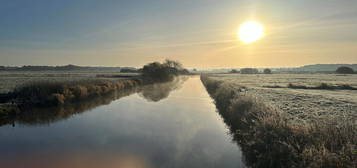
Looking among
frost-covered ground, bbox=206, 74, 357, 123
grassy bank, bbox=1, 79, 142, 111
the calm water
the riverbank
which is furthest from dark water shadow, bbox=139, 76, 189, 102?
frost-covered ground, bbox=206, 74, 357, 123

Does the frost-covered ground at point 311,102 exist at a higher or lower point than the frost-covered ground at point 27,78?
lower

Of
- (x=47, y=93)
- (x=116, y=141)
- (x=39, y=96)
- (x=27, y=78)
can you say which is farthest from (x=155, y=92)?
(x=27, y=78)

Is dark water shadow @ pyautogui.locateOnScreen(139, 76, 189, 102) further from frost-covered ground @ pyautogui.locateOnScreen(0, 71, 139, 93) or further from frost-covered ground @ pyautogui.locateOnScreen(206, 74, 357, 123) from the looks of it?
frost-covered ground @ pyautogui.locateOnScreen(0, 71, 139, 93)

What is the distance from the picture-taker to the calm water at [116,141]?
7.89m

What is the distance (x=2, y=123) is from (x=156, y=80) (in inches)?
1816

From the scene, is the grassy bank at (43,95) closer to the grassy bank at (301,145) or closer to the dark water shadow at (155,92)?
the dark water shadow at (155,92)

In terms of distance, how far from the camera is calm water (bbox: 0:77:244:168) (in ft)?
25.9

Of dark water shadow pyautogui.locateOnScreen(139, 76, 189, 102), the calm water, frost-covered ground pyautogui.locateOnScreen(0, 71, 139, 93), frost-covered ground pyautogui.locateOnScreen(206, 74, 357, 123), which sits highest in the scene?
frost-covered ground pyautogui.locateOnScreen(0, 71, 139, 93)

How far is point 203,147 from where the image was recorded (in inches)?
376

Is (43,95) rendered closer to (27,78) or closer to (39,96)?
(39,96)

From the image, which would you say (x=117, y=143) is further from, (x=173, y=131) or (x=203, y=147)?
(x=203, y=147)

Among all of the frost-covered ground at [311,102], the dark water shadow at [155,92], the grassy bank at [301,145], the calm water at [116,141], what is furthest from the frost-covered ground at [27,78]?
the frost-covered ground at [311,102]

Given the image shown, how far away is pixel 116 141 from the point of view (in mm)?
10180

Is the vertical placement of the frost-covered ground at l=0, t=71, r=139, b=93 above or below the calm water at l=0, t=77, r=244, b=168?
above
